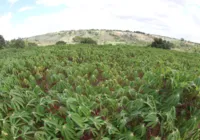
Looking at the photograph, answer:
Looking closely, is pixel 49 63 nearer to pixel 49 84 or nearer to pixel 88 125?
pixel 49 84

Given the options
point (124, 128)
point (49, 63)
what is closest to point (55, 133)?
point (124, 128)

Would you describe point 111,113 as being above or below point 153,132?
above

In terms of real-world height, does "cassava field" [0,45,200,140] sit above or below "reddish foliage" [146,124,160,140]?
above

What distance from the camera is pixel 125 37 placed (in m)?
104

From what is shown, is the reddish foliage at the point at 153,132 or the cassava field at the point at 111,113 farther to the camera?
the reddish foliage at the point at 153,132

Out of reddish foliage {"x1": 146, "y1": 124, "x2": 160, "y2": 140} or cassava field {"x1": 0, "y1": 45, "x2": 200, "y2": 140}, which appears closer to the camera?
cassava field {"x1": 0, "y1": 45, "x2": 200, "y2": 140}

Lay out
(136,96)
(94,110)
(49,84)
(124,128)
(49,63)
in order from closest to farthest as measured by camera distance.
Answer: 1. (124,128)
2. (94,110)
3. (136,96)
4. (49,84)
5. (49,63)

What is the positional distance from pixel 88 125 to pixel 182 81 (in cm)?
202

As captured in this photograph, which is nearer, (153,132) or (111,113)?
(153,132)

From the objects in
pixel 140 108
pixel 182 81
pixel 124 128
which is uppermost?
pixel 182 81

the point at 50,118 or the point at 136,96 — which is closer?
the point at 50,118

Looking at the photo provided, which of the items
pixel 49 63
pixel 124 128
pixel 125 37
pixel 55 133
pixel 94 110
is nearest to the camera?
pixel 55 133

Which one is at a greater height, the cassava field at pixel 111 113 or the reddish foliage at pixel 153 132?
the cassava field at pixel 111 113

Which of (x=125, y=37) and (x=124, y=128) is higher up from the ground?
(x=125, y=37)
